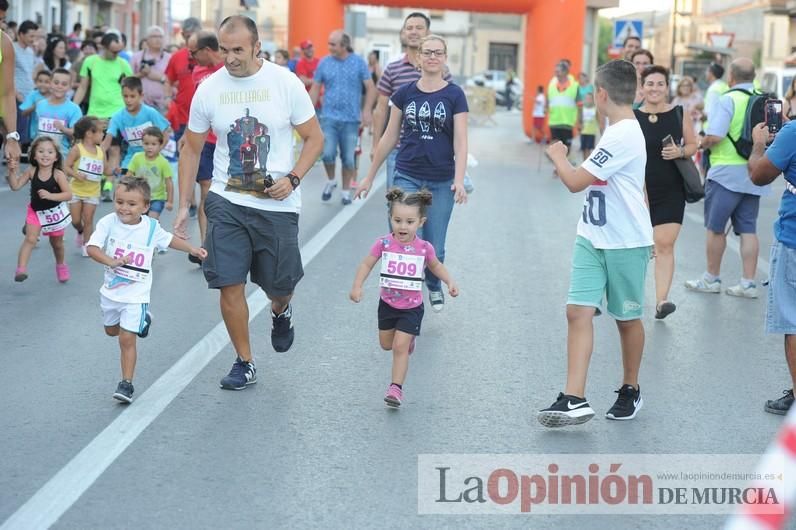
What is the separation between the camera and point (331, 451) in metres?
5.70

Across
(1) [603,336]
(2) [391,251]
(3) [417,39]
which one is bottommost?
(1) [603,336]

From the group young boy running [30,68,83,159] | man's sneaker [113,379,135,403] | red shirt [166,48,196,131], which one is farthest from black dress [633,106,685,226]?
young boy running [30,68,83,159]

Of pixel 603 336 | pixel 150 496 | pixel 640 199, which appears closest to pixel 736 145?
pixel 603 336

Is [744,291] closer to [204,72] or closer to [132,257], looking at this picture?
[204,72]

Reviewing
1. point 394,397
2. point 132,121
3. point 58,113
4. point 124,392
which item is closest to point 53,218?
point 132,121

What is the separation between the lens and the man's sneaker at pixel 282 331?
7.16 metres

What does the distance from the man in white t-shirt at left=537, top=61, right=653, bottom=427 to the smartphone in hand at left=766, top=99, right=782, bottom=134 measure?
47.0 inches

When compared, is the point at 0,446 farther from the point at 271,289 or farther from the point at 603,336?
the point at 603,336

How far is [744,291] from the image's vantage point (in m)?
10.4

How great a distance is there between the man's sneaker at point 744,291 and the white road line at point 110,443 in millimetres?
3862

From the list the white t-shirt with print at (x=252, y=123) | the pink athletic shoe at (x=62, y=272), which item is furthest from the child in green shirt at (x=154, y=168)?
the white t-shirt with print at (x=252, y=123)

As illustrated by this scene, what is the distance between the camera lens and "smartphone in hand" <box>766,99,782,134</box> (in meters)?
7.16

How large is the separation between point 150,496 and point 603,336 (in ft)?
14.0

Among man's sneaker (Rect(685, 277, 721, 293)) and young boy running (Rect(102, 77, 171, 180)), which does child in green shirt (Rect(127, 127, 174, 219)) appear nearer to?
young boy running (Rect(102, 77, 171, 180))
